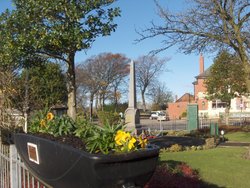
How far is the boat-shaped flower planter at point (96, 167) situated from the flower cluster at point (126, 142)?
0.21 feet

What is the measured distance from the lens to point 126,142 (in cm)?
247

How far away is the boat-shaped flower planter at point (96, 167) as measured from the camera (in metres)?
2.27

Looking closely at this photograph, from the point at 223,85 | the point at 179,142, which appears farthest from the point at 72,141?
the point at 223,85

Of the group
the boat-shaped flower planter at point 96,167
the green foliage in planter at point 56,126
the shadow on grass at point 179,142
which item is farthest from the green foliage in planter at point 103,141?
the shadow on grass at point 179,142

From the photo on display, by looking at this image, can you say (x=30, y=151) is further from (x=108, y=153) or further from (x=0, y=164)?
(x=0, y=164)

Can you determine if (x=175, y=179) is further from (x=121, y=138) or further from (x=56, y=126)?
(x=121, y=138)

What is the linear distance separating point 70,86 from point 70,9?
3046 mm

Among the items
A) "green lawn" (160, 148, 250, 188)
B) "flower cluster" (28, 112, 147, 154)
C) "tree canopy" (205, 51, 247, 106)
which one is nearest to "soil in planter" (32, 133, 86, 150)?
"flower cluster" (28, 112, 147, 154)

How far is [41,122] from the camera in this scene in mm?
4023

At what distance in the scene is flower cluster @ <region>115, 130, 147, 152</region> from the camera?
2.43 meters

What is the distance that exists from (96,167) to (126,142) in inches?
11.8

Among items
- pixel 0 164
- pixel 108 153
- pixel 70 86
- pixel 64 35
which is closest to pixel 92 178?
pixel 108 153

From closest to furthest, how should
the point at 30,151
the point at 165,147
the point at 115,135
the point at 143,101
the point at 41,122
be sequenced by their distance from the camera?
the point at 115,135, the point at 30,151, the point at 41,122, the point at 165,147, the point at 143,101

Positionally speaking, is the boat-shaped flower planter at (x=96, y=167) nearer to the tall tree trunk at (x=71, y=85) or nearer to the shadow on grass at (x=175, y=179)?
the shadow on grass at (x=175, y=179)
